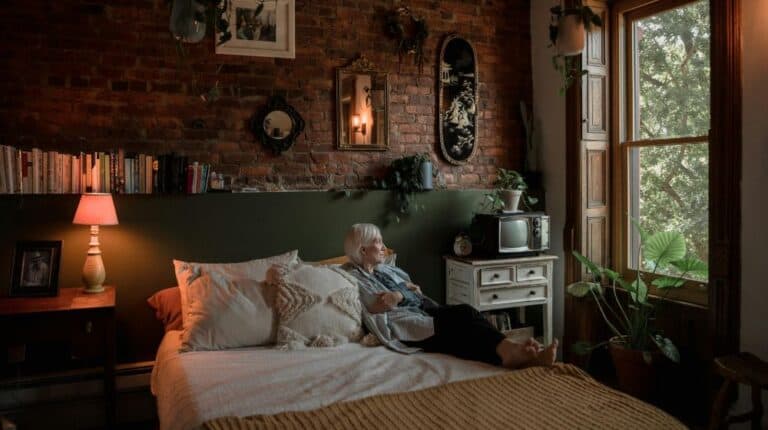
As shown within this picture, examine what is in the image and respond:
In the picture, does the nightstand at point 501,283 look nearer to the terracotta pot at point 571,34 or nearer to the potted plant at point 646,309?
the potted plant at point 646,309

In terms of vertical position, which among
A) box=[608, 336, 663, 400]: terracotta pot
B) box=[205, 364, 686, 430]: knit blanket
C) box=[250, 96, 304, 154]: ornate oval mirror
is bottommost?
box=[608, 336, 663, 400]: terracotta pot

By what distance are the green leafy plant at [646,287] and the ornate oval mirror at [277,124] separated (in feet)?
7.25

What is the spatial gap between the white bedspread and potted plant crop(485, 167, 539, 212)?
1.77 m

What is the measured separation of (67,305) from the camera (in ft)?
10.1

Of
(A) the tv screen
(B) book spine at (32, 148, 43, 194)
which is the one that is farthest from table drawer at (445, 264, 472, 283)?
(B) book spine at (32, 148, 43, 194)

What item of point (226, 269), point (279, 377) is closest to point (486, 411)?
point (279, 377)

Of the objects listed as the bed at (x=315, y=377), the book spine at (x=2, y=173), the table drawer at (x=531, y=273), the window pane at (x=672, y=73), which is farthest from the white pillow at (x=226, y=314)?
the window pane at (x=672, y=73)

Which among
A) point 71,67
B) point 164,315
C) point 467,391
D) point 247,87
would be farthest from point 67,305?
point 467,391

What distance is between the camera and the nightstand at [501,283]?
4113mm

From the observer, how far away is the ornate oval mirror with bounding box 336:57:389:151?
4.25 metres

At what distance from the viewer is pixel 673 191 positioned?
3.91 metres

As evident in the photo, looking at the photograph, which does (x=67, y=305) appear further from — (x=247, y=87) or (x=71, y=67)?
(x=247, y=87)

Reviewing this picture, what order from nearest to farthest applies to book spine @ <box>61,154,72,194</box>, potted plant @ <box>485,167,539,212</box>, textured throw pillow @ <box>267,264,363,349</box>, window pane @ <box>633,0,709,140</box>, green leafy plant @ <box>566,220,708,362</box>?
1. textured throw pillow @ <box>267,264,363,349</box>
2. book spine @ <box>61,154,72,194</box>
3. green leafy plant @ <box>566,220,708,362</box>
4. window pane @ <box>633,0,709,140</box>
5. potted plant @ <box>485,167,539,212</box>

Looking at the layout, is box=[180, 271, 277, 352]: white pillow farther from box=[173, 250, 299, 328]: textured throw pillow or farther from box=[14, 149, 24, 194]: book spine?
box=[14, 149, 24, 194]: book spine
